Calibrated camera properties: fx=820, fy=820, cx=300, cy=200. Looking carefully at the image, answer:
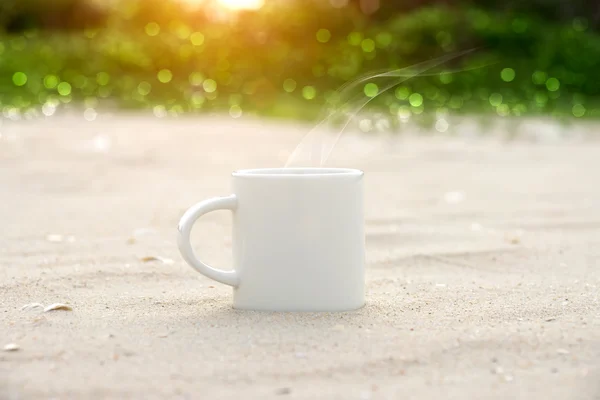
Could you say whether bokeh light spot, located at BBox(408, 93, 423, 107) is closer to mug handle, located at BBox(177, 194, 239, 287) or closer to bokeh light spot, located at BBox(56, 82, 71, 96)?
bokeh light spot, located at BBox(56, 82, 71, 96)

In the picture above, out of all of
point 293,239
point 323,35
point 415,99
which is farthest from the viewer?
point 323,35

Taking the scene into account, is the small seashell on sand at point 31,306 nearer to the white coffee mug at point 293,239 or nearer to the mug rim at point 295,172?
the white coffee mug at point 293,239

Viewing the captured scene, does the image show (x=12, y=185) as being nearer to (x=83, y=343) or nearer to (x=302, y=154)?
(x=302, y=154)

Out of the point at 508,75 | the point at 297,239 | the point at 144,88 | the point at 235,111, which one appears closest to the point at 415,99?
the point at 508,75

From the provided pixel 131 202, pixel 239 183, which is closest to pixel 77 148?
pixel 131 202

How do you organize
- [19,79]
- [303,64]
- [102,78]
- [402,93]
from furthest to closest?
[303,64] → [102,78] → [19,79] → [402,93]

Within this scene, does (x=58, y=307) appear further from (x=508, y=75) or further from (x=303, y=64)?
(x=508, y=75)

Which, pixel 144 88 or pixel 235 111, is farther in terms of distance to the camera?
pixel 144 88

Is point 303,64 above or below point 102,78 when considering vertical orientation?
above
